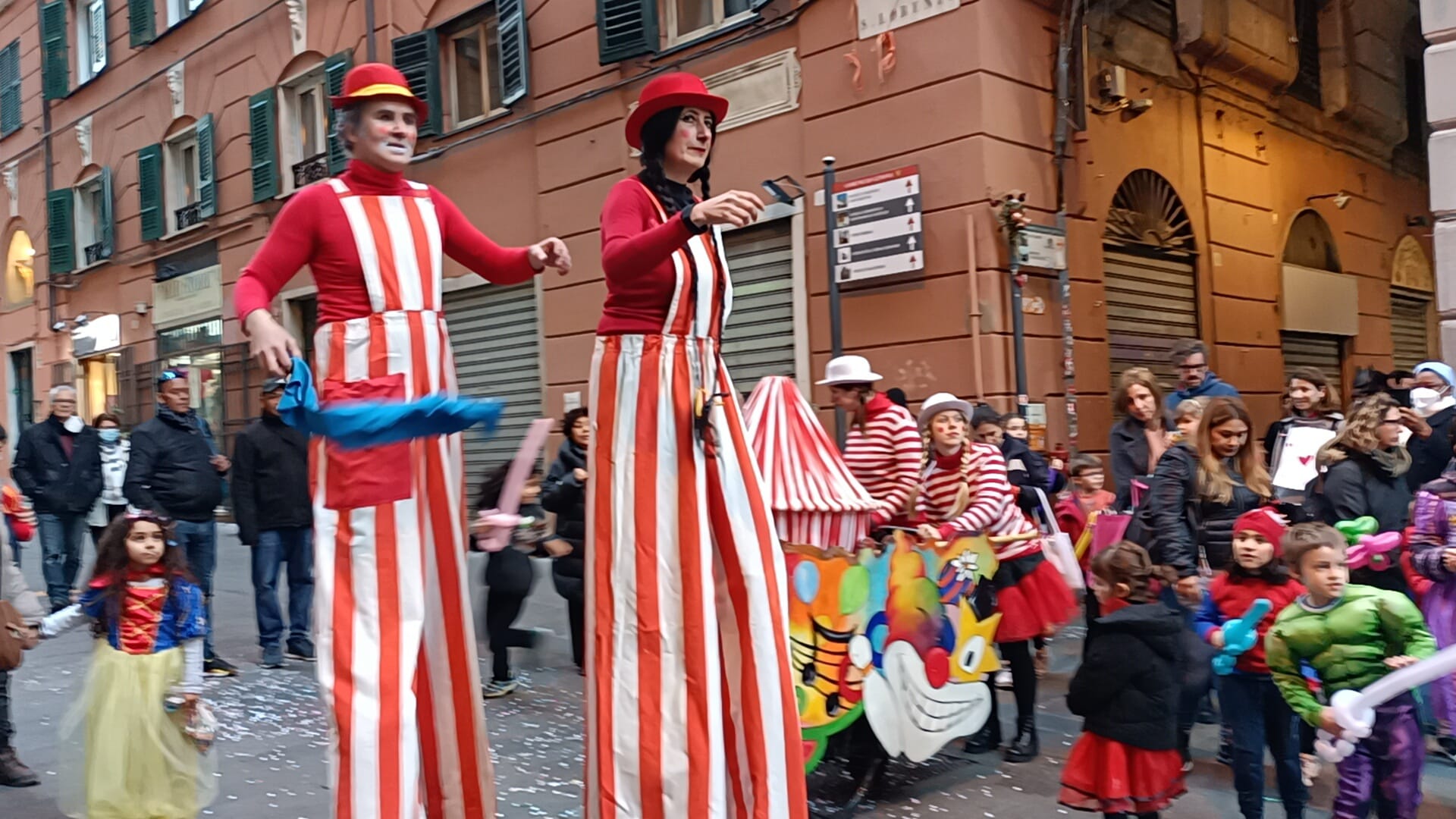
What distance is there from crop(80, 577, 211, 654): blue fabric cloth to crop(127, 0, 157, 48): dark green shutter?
15908mm

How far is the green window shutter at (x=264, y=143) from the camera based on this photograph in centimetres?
1545

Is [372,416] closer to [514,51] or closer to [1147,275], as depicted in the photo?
[1147,275]

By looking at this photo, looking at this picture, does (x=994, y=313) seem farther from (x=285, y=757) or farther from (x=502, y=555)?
(x=285, y=757)

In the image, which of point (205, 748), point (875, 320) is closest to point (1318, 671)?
point (205, 748)

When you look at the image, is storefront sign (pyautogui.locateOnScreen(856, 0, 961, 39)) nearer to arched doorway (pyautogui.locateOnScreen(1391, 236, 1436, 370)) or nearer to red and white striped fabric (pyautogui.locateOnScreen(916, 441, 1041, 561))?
red and white striped fabric (pyautogui.locateOnScreen(916, 441, 1041, 561))

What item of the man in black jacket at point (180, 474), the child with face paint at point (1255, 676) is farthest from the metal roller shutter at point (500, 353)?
the child with face paint at point (1255, 676)

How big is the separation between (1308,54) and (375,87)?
12767 millimetres


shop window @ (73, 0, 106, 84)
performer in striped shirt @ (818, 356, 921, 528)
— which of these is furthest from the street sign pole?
shop window @ (73, 0, 106, 84)

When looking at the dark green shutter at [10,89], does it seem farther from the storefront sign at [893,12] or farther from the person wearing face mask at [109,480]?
the storefront sign at [893,12]

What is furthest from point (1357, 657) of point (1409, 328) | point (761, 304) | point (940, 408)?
point (1409, 328)

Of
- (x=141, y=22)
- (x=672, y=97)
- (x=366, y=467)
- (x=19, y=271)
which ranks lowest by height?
(x=366, y=467)

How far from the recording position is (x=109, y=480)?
27.6 ft

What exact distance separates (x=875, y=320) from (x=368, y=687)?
23.6 feet

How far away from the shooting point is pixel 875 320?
371 inches
